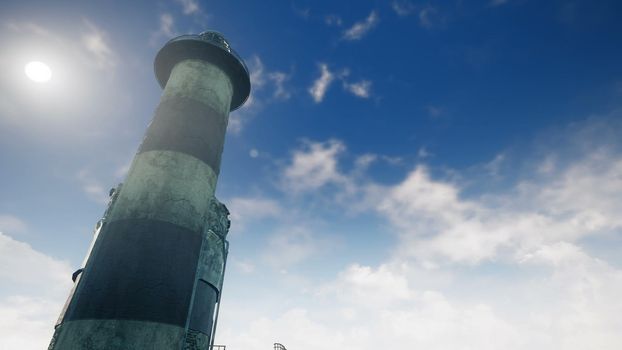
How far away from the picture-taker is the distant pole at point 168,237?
23.4 feet

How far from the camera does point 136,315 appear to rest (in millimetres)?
7125

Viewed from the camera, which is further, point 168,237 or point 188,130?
point 188,130

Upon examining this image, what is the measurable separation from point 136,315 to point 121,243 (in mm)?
1947

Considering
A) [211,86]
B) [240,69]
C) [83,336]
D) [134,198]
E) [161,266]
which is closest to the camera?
[83,336]

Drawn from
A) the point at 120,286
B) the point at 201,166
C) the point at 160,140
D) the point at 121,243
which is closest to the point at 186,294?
the point at 120,286

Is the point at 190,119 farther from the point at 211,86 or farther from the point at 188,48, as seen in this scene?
the point at 188,48

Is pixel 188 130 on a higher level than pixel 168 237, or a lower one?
higher

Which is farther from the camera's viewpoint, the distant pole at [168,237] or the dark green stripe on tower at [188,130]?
the dark green stripe on tower at [188,130]

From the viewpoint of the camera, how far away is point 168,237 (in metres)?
8.34

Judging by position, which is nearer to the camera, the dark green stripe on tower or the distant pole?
the distant pole

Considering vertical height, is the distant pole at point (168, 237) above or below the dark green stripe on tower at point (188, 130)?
below

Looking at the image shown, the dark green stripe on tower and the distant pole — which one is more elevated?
the dark green stripe on tower

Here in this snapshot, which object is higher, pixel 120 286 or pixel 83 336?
pixel 120 286

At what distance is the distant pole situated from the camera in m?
7.14
